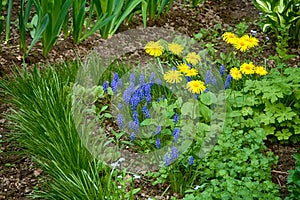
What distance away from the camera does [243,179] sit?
254 cm

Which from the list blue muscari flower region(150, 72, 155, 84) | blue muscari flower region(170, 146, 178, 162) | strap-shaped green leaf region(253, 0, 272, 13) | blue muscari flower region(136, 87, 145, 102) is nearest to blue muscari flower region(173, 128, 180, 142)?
blue muscari flower region(170, 146, 178, 162)

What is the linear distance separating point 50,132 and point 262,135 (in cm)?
102

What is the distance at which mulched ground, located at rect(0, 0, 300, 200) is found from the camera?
2.76 meters

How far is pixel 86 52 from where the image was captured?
148 inches

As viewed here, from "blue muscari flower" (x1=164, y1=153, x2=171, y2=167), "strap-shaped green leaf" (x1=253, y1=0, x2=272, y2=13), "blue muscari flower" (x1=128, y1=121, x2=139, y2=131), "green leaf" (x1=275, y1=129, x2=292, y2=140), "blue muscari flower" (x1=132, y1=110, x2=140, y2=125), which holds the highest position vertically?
"strap-shaped green leaf" (x1=253, y1=0, x2=272, y2=13)

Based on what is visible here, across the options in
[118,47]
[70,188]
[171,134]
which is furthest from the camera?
[118,47]

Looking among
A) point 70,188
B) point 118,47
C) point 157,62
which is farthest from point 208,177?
point 118,47

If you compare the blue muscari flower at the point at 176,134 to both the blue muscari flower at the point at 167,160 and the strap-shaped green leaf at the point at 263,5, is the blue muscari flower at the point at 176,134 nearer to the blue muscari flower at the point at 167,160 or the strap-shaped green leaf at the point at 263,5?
the blue muscari flower at the point at 167,160

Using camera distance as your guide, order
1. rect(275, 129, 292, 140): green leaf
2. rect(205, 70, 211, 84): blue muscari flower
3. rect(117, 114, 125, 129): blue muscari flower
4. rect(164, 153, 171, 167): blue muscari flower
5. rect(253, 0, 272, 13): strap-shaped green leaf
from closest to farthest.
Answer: rect(164, 153, 171, 167): blue muscari flower → rect(117, 114, 125, 129): blue muscari flower → rect(275, 129, 292, 140): green leaf → rect(205, 70, 211, 84): blue muscari flower → rect(253, 0, 272, 13): strap-shaped green leaf

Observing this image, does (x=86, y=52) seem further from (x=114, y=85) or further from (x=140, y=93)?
(x=140, y=93)

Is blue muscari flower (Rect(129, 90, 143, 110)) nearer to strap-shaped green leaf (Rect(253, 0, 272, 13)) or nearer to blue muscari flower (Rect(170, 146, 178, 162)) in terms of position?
blue muscari flower (Rect(170, 146, 178, 162))

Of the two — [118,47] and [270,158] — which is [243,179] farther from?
[118,47]

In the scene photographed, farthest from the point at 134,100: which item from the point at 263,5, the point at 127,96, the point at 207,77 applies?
the point at 263,5

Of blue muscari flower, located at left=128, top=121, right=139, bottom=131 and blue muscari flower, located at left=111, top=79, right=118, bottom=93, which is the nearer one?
blue muscari flower, located at left=128, top=121, right=139, bottom=131
